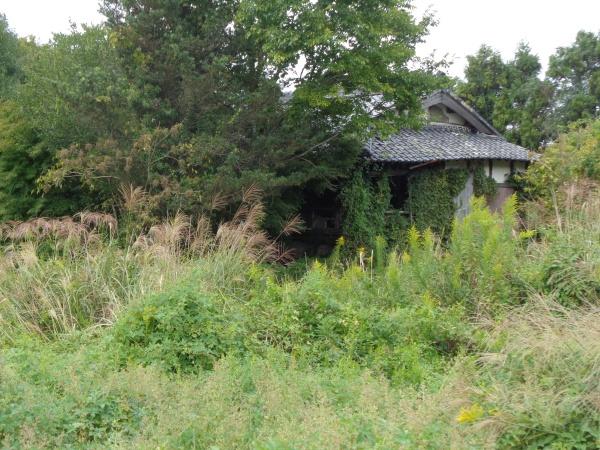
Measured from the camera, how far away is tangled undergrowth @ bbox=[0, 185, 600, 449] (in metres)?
3.97

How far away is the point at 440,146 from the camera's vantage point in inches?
739

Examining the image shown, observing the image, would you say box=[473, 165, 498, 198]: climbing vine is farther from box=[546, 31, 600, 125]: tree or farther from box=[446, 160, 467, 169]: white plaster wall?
box=[546, 31, 600, 125]: tree

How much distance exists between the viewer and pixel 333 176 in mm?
14297

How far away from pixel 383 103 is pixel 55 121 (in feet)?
23.8

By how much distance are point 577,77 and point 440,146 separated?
667 inches

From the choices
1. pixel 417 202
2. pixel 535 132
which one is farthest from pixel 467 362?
pixel 535 132

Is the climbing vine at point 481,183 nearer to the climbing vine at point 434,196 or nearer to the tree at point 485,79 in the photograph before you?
the climbing vine at point 434,196

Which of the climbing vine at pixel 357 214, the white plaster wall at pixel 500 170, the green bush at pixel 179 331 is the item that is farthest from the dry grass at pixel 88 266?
the white plaster wall at pixel 500 170

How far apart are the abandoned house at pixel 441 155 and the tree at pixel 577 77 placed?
10712mm

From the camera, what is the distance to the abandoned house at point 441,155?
57.0 ft

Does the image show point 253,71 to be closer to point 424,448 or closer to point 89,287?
point 89,287

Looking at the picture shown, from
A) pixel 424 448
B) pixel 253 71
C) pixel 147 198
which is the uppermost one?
pixel 253 71

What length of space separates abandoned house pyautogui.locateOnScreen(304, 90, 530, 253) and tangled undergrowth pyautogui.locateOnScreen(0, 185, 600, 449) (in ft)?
25.8

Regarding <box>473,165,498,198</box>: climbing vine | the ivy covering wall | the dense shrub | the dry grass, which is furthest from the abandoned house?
the dry grass
